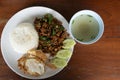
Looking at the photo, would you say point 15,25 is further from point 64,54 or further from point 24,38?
point 64,54

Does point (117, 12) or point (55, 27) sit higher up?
point (117, 12)

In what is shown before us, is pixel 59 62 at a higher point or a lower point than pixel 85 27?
lower

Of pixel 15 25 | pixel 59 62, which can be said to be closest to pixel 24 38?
pixel 15 25

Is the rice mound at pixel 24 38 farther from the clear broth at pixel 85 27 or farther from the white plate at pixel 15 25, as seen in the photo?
the clear broth at pixel 85 27

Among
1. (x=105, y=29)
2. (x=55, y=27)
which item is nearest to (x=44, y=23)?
(x=55, y=27)

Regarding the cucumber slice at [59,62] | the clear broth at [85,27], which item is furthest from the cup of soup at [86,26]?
the cucumber slice at [59,62]

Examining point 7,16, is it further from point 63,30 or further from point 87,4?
point 87,4

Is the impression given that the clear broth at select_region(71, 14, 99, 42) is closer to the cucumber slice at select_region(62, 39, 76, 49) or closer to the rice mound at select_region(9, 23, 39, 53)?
the cucumber slice at select_region(62, 39, 76, 49)
